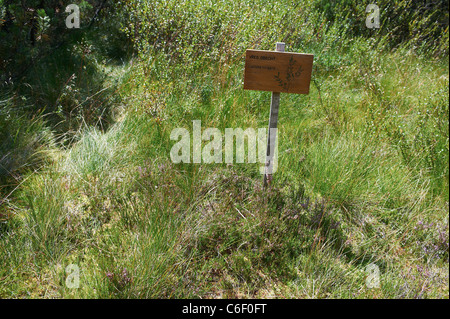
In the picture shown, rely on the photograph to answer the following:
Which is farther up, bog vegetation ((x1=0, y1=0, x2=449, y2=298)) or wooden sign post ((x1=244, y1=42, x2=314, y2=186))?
wooden sign post ((x1=244, y1=42, x2=314, y2=186))

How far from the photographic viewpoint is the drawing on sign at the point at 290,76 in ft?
8.57

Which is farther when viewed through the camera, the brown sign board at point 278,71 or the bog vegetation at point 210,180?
the brown sign board at point 278,71

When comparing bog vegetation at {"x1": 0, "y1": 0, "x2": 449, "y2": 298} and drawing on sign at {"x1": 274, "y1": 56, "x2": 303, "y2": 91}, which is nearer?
bog vegetation at {"x1": 0, "y1": 0, "x2": 449, "y2": 298}

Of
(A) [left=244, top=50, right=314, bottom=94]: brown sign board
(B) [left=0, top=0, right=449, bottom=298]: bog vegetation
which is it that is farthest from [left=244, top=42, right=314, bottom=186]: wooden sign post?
(B) [left=0, top=0, right=449, bottom=298]: bog vegetation

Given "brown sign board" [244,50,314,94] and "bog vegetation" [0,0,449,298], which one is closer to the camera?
"bog vegetation" [0,0,449,298]

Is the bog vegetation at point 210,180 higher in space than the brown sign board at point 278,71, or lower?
lower

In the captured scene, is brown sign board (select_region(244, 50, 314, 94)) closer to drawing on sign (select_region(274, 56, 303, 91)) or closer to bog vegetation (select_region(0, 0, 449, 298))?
drawing on sign (select_region(274, 56, 303, 91))

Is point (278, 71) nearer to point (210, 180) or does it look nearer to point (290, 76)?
point (290, 76)

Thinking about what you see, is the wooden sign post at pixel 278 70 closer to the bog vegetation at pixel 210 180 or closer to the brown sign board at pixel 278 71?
the brown sign board at pixel 278 71

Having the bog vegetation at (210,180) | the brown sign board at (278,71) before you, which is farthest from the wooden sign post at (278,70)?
the bog vegetation at (210,180)

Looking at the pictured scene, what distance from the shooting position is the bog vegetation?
231cm

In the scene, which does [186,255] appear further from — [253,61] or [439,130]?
[439,130]

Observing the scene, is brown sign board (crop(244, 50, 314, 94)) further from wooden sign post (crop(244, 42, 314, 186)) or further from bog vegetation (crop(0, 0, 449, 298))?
bog vegetation (crop(0, 0, 449, 298))

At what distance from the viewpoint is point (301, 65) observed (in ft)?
8.56
